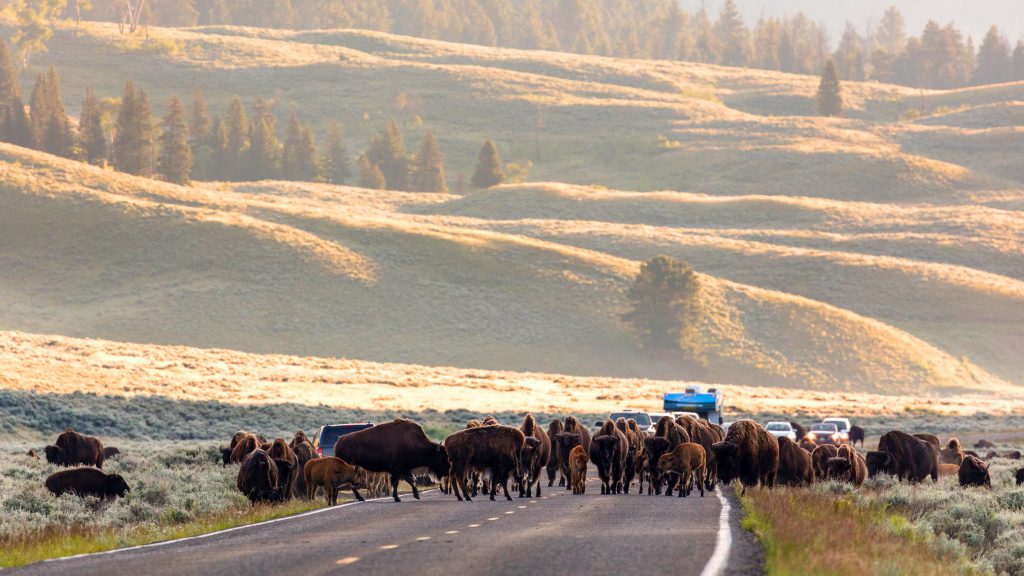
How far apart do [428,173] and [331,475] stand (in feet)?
520

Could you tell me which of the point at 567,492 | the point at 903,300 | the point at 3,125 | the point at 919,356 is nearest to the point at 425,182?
the point at 3,125

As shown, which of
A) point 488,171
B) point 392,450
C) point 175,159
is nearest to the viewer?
point 392,450

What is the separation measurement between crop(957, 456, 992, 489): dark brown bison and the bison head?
1642 centimetres

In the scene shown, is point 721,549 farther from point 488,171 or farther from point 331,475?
point 488,171

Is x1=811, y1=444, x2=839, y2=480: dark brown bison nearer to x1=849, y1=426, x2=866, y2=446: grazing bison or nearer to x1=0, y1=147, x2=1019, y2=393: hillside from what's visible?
x1=849, y1=426, x2=866, y2=446: grazing bison

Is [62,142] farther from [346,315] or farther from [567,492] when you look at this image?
[567,492]

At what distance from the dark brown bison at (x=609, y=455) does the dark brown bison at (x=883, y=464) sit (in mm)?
7292

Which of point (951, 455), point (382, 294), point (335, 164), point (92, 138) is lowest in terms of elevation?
point (951, 455)

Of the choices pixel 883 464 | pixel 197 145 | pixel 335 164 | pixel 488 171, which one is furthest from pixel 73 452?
pixel 197 145

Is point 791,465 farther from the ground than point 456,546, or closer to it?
closer to it

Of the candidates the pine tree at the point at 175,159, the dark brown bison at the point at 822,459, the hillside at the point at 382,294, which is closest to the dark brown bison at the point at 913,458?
the dark brown bison at the point at 822,459

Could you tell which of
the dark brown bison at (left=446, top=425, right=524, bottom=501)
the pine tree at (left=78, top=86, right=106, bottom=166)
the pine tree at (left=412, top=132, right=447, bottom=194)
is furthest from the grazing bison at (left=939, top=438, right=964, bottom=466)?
the pine tree at (left=412, top=132, right=447, bottom=194)

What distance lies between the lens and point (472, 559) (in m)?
12.6

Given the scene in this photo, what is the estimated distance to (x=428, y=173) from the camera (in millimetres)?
179250
